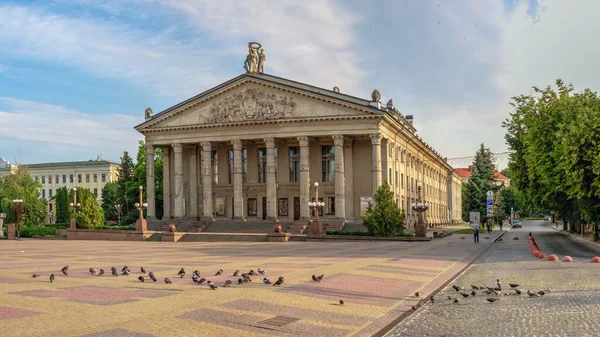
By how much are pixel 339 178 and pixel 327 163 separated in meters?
4.77

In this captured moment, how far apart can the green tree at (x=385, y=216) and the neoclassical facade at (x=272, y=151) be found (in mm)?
10920

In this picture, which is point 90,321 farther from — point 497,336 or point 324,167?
point 324,167

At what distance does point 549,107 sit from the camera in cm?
4578

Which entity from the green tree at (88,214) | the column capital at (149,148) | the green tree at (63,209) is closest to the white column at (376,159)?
the column capital at (149,148)

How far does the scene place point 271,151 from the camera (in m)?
61.8

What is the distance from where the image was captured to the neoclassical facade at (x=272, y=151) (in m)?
59.6

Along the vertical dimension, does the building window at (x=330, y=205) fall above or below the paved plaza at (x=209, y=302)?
above

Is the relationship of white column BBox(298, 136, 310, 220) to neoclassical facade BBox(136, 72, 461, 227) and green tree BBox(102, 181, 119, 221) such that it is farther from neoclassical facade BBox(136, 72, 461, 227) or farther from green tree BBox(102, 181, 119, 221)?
green tree BBox(102, 181, 119, 221)

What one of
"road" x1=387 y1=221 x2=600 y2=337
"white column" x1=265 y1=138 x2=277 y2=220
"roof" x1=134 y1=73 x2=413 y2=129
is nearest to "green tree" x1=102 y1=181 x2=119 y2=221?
"roof" x1=134 y1=73 x2=413 y2=129

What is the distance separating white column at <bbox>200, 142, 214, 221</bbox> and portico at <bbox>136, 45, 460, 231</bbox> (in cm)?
11

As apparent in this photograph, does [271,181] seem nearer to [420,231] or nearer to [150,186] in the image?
[150,186]

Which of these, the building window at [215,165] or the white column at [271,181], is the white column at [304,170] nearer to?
the white column at [271,181]

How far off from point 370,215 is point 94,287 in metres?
33.5

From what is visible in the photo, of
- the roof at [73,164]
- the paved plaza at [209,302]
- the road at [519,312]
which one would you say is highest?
the roof at [73,164]
